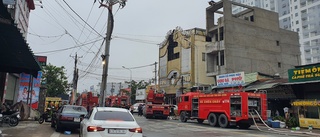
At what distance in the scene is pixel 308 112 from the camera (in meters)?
20.4

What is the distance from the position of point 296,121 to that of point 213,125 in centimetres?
621

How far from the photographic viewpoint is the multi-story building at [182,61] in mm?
41562

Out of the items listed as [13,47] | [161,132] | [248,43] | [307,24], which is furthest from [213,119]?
[307,24]

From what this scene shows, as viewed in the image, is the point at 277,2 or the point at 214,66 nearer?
the point at 214,66

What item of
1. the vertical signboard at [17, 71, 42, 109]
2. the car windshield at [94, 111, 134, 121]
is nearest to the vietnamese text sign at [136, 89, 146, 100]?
the vertical signboard at [17, 71, 42, 109]

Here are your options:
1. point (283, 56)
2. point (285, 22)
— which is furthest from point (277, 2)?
point (283, 56)

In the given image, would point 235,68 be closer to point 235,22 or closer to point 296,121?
point 235,22

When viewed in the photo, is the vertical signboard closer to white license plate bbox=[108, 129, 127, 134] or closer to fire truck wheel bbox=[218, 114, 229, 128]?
fire truck wheel bbox=[218, 114, 229, 128]

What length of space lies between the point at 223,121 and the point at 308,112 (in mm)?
6806

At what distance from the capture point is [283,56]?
42.9 metres

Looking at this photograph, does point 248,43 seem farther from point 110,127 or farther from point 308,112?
point 110,127

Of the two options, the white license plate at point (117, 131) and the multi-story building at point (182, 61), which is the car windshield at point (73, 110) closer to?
the white license plate at point (117, 131)

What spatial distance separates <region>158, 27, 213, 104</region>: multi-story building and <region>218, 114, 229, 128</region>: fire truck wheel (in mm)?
18872

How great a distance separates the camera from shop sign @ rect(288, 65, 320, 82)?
62.1 feet
